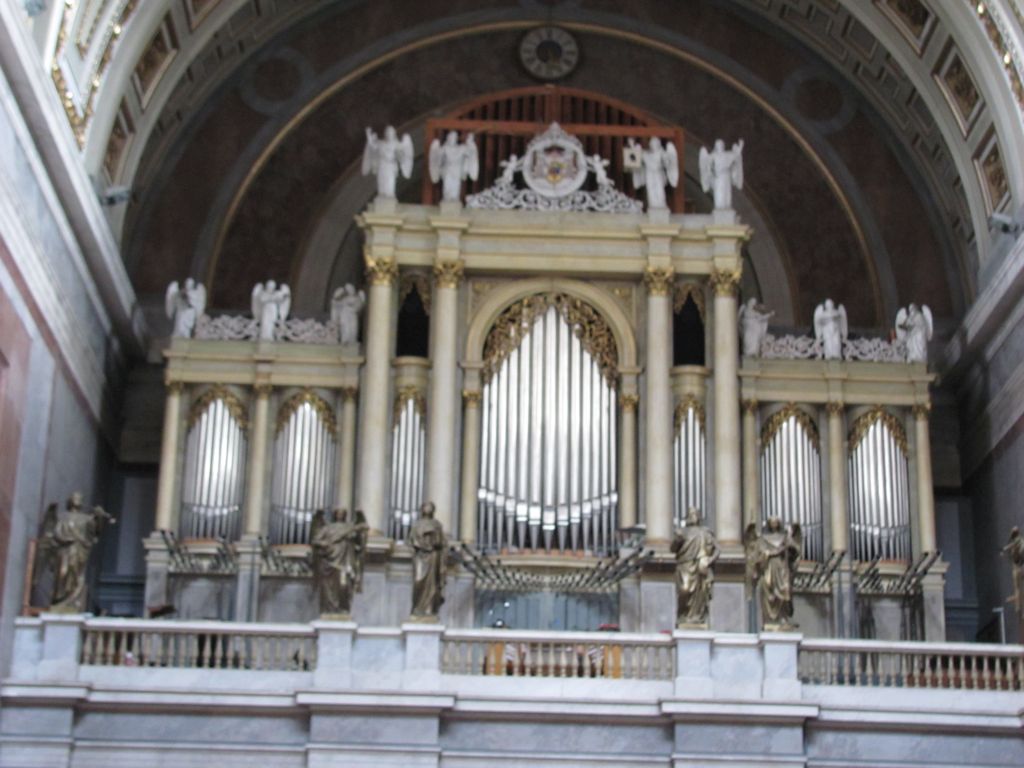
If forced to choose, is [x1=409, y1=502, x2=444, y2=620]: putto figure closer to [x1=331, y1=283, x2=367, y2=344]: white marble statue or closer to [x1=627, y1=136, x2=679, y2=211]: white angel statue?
[x1=331, y1=283, x2=367, y2=344]: white marble statue

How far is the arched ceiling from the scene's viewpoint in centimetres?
2730

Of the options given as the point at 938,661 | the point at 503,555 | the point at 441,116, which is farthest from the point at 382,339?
the point at 938,661

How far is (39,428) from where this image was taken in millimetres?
21641

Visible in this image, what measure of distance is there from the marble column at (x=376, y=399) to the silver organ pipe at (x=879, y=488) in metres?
5.45

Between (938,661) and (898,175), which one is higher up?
(898,175)

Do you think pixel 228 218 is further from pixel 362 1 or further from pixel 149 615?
pixel 149 615

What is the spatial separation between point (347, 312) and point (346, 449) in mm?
1774

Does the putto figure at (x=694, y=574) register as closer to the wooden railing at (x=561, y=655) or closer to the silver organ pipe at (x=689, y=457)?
the wooden railing at (x=561, y=655)

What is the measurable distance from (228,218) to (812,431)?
8231mm

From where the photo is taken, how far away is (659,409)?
23.9m

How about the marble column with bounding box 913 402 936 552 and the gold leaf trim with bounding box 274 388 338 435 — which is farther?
the gold leaf trim with bounding box 274 388 338 435

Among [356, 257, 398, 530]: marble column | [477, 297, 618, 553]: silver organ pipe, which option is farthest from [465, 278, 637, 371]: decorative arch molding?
[356, 257, 398, 530]: marble column

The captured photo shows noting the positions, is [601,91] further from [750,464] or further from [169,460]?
[169,460]

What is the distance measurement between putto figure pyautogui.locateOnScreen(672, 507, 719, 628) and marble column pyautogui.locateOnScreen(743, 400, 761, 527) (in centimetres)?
314
